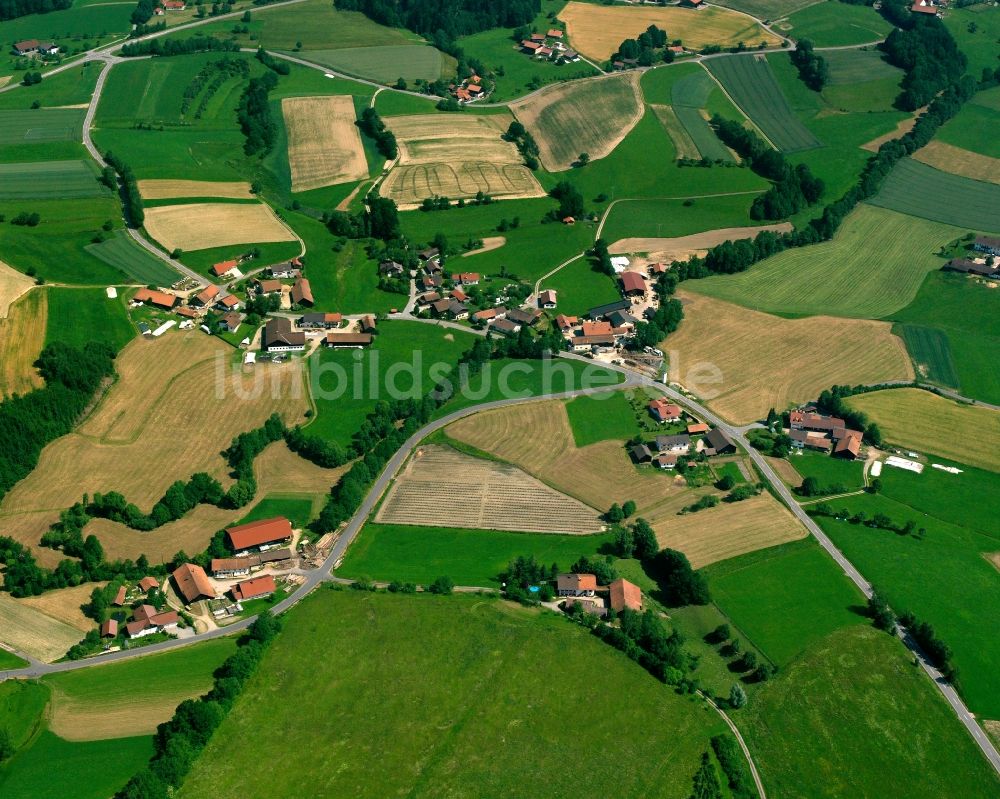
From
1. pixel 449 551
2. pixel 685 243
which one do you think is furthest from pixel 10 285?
pixel 685 243

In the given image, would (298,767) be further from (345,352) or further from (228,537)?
(345,352)

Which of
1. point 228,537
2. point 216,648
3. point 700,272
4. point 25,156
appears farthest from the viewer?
point 25,156

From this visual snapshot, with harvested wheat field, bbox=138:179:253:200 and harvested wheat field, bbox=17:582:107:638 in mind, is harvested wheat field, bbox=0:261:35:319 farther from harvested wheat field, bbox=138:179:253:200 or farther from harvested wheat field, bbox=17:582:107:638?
harvested wheat field, bbox=17:582:107:638

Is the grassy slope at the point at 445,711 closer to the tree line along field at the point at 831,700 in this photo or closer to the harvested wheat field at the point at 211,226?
the tree line along field at the point at 831,700

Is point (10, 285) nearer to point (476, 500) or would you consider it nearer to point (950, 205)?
point (476, 500)

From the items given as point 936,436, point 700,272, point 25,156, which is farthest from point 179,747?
point 25,156

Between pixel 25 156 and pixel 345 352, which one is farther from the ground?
pixel 25 156

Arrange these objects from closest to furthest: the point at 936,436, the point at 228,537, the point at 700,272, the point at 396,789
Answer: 1. the point at 396,789
2. the point at 228,537
3. the point at 936,436
4. the point at 700,272

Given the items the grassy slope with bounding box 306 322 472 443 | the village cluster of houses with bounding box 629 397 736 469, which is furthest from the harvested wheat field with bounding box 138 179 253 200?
the village cluster of houses with bounding box 629 397 736 469
